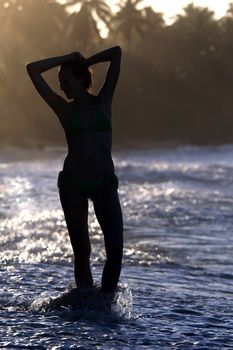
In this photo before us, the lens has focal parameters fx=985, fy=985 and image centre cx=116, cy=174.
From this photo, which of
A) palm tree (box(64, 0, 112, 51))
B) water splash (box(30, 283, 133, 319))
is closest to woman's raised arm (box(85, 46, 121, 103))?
water splash (box(30, 283, 133, 319))

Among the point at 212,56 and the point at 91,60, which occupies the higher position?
the point at 212,56

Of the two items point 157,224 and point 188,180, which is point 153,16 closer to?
point 188,180

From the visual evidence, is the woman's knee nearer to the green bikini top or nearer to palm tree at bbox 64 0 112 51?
the green bikini top

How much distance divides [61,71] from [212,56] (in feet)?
204

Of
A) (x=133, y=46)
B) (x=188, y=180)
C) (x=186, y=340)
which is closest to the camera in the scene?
(x=186, y=340)

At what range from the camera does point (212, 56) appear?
68188 millimetres

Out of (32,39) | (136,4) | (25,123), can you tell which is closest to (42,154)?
(25,123)

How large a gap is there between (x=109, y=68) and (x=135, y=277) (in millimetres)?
2564

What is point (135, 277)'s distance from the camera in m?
8.91

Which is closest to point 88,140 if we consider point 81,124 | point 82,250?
point 81,124

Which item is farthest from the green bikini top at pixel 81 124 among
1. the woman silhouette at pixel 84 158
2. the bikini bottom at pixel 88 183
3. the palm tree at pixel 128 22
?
the palm tree at pixel 128 22

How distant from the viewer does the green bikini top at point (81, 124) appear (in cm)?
664

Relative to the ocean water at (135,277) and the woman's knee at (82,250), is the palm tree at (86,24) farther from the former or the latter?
the woman's knee at (82,250)

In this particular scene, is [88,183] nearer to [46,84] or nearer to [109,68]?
[46,84]
